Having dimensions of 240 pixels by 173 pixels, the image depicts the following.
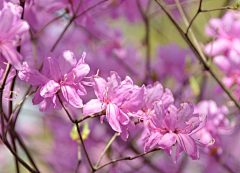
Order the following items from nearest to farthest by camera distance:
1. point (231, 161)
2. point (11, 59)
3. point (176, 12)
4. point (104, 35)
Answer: point (11, 59)
point (231, 161)
point (104, 35)
point (176, 12)

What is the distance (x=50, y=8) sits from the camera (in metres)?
1.31

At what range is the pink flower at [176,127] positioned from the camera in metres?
0.92

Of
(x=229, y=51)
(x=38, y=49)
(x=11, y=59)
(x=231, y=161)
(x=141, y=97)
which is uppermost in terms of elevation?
(x=11, y=59)

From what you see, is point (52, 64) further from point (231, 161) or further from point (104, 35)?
point (231, 161)

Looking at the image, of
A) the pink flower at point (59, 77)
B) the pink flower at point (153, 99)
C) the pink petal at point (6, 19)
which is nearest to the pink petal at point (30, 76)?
the pink flower at point (59, 77)

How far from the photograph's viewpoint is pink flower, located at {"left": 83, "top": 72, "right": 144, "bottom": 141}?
937mm

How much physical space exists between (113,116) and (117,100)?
4 centimetres

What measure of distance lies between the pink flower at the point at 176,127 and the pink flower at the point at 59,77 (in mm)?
176

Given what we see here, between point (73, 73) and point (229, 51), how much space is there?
2.50ft

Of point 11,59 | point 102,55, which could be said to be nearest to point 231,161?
point 102,55

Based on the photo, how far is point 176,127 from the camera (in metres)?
0.94

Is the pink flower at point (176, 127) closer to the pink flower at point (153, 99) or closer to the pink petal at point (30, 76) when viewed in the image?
the pink flower at point (153, 99)

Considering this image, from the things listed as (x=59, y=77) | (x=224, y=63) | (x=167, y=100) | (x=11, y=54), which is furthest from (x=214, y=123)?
(x=11, y=54)

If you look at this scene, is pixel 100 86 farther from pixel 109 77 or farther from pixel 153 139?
pixel 153 139
